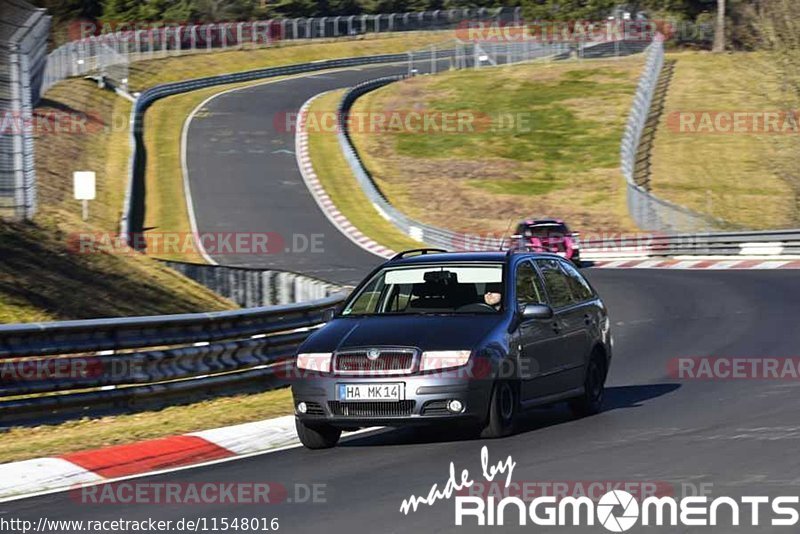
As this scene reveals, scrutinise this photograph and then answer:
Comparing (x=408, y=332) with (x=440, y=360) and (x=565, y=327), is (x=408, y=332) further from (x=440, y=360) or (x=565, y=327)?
(x=565, y=327)

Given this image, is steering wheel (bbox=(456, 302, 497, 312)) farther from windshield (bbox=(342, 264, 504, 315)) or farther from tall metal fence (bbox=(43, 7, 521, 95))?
tall metal fence (bbox=(43, 7, 521, 95))

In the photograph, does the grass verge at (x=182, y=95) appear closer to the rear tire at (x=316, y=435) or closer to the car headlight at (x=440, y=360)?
the rear tire at (x=316, y=435)

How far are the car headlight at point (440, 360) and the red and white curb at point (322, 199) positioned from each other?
90.7 feet

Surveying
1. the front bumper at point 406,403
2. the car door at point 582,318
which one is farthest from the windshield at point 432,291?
the car door at point 582,318

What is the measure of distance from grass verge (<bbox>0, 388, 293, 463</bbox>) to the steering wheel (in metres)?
2.56

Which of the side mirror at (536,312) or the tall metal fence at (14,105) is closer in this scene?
the side mirror at (536,312)

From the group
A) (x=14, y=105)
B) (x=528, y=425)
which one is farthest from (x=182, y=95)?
(x=528, y=425)

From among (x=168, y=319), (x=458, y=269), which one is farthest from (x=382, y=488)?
(x=168, y=319)

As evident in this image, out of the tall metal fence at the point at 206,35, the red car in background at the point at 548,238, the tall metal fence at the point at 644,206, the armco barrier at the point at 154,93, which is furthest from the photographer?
the tall metal fence at the point at 206,35

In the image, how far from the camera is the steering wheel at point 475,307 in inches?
453

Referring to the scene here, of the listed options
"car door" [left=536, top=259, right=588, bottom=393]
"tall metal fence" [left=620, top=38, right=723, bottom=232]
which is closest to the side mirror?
"car door" [left=536, top=259, right=588, bottom=393]

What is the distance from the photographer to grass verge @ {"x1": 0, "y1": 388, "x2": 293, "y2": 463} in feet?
37.2

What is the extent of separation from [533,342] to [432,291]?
37.2 inches

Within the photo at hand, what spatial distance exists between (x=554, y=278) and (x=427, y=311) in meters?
1.73
